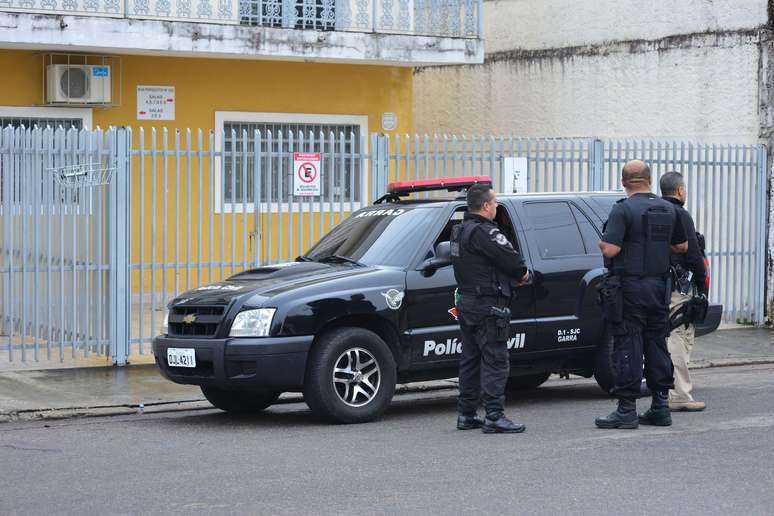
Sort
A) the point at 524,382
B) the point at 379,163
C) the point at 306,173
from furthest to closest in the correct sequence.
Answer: the point at 379,163, the point at 306,173, the point at 524,382

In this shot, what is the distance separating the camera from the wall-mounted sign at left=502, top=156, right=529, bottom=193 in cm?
1432

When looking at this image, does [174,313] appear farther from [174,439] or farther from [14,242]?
[14,242]

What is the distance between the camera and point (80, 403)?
1067 centimetres

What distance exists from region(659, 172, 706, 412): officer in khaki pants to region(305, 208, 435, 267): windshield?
6.11 ft

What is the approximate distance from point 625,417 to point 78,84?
9.91 meters

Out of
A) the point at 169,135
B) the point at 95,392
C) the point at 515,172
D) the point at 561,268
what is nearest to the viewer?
the point at 561,268

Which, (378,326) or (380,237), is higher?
(380,237)

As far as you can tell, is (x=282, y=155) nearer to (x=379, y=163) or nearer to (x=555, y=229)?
(x=379, y=163)

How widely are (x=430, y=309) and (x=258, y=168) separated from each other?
12.8 feet

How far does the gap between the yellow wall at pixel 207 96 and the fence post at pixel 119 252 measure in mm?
2978

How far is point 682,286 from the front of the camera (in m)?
9.76

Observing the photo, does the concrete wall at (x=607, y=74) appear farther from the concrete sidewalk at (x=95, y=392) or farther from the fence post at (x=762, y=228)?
the concrete sidewalk at (x=95, y=392)

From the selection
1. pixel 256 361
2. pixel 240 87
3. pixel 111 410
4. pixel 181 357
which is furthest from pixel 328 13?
pixel 256 361

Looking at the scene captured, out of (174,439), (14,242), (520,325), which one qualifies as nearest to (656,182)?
(520,325)
